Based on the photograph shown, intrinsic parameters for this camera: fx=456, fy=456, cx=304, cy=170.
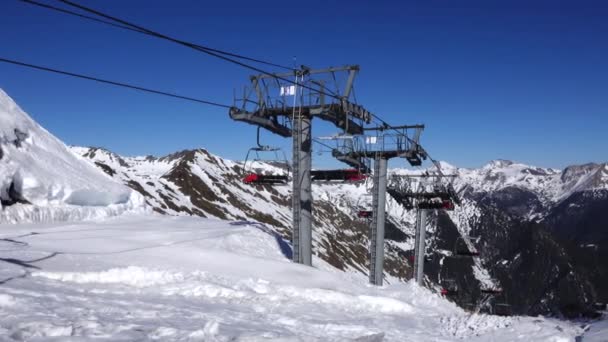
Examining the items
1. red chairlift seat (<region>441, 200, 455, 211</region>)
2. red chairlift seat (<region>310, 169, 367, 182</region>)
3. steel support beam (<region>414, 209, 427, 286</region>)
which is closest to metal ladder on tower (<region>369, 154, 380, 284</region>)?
red chairlift seat (<region>310, 169, 367, 182</region>)

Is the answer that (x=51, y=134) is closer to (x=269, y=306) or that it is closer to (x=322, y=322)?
(x=269, y=306)

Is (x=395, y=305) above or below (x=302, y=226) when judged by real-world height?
below

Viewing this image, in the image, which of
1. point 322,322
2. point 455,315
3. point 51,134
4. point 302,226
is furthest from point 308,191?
point 51,134

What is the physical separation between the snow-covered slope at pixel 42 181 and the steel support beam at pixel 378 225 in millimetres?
16076

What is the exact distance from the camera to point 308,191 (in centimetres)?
Result: 2300

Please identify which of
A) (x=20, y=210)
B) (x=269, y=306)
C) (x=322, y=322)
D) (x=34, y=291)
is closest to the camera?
(x=34, y=291)

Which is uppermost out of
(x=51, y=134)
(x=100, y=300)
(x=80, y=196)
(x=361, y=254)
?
(x=51, y=134)

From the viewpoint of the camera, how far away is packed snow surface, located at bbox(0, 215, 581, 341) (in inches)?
337

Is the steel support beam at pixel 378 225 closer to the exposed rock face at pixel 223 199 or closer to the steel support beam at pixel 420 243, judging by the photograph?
the steel support beam at pixel 420 243

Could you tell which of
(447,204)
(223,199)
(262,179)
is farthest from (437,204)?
(223,199)

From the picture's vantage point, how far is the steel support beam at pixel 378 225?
30375mm

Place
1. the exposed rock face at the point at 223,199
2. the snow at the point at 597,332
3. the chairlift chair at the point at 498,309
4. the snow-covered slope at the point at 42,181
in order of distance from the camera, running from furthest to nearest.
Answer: the exposed rock face at the point at 223,199
the chairlift chair at the point at 498,309
the snow-covered slope at the point at 42,181
the snow at the point at 597,332

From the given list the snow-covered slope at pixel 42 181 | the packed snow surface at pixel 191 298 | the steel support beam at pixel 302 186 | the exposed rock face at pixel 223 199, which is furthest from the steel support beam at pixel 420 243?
the exposed rock face at pixel 223 199

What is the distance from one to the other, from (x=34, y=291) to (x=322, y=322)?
22.4 feet
